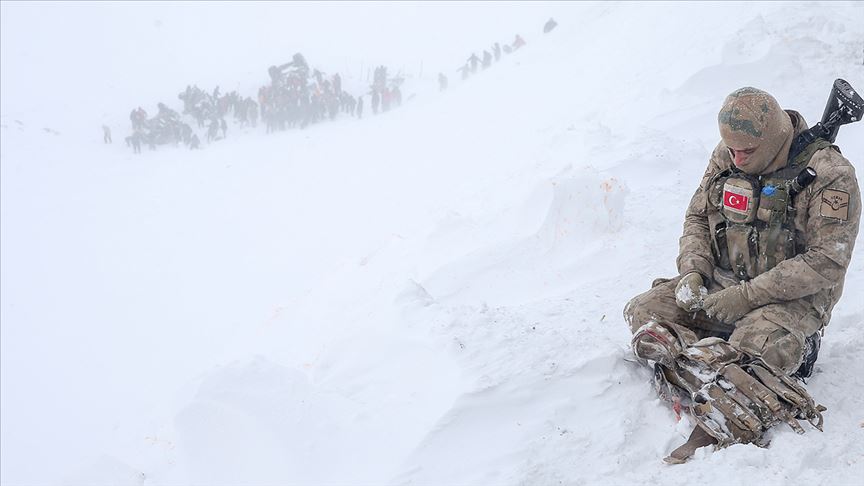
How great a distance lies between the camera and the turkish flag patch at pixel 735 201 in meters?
3.07

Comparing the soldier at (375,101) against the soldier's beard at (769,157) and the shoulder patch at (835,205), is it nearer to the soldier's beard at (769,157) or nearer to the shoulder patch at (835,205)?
the soldier's beard at (769,157)

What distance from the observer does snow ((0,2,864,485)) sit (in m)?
3.02

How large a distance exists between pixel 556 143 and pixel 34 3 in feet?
121

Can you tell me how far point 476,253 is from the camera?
254 inches

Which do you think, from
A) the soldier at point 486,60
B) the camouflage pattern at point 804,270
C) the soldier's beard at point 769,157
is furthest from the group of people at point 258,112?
the camouflage pattern at point 804,270

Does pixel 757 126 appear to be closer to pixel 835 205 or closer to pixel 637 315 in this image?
pixel 835 205

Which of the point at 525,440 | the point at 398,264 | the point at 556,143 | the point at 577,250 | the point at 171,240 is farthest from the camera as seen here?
the point at 171,240

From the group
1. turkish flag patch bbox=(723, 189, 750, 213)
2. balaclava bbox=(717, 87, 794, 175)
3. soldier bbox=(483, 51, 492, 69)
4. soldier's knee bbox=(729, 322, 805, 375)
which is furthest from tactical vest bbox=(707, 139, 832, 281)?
soldier bbox=(483, 51, 492, 69)

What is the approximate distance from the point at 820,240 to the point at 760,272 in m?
0.37

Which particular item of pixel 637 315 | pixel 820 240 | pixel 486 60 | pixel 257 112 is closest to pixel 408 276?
pixel 637 315

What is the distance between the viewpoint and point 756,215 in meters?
3.05

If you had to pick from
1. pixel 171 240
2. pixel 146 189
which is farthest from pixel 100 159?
pixel 171 240

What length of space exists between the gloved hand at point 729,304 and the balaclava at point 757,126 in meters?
0.67

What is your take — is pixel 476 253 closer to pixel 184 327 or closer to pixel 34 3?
pixel 184 327
